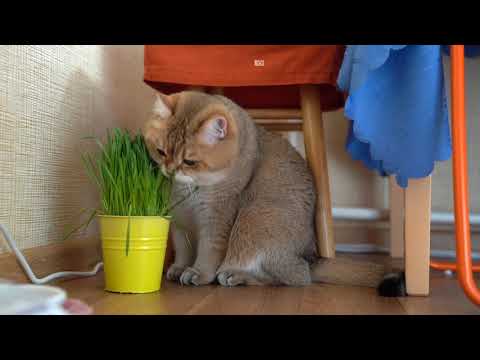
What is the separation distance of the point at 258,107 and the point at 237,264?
65cm

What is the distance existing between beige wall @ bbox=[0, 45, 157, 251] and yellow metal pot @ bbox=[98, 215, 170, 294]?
0.20m

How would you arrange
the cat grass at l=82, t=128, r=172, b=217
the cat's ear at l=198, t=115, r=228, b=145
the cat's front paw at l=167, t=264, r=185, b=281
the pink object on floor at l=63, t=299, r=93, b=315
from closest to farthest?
the pink object on floor at l=63, t=299, r=93, b=315 < the cat grass at l=82, t=128, r=172, b=217 < the cat's ear at l=198, t=115, r=228, b=145 < the cat's front paw at l=167, t=264, r=185, b=281

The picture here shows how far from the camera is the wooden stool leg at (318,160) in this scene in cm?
160

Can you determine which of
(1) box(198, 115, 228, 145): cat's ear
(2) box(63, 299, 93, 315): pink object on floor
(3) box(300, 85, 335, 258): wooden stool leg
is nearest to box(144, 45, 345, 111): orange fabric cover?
(3) box(300, 85, 335, 258): wooden stool leg

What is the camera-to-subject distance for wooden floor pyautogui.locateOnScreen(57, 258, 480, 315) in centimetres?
112

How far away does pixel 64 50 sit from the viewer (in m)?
1.47

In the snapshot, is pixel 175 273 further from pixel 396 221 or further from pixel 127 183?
pixel 396 221

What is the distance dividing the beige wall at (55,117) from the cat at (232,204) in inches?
9.6

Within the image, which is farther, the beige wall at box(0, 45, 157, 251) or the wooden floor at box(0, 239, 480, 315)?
the beige wall at box(0, 45, 157, 251)

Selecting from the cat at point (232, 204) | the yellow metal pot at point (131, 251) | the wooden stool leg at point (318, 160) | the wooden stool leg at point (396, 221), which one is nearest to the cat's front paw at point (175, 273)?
the cat at point (232, 204)

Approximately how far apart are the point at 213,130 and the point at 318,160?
0.39 metres

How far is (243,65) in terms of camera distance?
61.4 inches

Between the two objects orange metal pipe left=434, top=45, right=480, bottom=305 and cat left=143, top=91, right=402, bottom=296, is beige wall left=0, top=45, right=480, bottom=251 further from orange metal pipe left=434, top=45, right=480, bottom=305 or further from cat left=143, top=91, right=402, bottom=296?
orange metal pipe left=434, top=45, right=480, bottom=305

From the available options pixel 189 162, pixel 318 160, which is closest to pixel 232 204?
pixel 189 162
